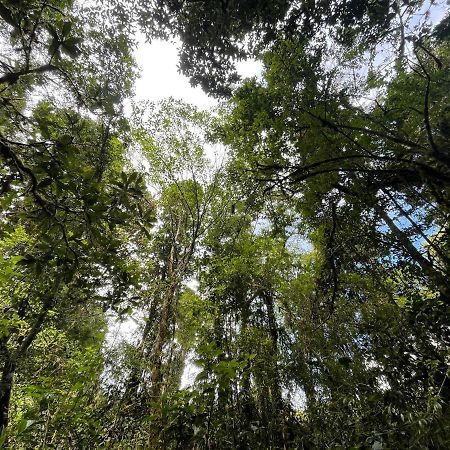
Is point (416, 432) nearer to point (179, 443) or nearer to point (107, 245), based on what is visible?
point (179, 443)

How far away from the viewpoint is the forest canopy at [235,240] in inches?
71.5

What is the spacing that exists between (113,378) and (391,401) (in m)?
3.07

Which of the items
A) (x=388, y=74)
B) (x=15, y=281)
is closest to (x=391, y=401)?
(x=15, y=281)

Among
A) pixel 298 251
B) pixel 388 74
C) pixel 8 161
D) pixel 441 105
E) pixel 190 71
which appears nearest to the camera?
pixel 8 161

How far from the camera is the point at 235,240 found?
715 centimetres

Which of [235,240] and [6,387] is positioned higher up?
[235,240]

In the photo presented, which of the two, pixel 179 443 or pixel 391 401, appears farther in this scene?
pixel 179 443

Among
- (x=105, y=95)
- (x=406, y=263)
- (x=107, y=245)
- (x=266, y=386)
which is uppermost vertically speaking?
(x=105, y=95)

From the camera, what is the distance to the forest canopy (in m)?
1.82

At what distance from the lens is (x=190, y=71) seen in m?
6.14

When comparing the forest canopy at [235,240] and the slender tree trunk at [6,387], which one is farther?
the slender tree trunk at [6,387]

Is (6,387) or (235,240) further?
(235,240)

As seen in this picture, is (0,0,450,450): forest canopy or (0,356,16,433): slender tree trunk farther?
(0,356,16,433): slender tree trunk

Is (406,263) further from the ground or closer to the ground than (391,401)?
further from the ground
